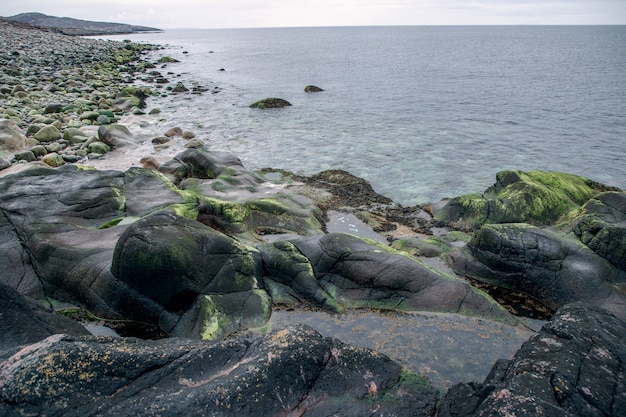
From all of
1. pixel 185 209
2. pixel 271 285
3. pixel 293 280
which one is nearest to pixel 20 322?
pixel 271 285

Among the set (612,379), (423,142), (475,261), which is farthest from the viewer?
(423,142)

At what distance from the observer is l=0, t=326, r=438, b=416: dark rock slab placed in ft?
15.2

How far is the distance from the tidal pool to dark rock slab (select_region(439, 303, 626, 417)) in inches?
83.5

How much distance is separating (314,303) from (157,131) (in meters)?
20.7

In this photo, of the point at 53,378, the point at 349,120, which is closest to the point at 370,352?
the point at 53,378

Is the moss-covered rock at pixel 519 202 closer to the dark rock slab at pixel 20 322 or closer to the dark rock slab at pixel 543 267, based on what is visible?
the dark rock slab at pixel 543 267

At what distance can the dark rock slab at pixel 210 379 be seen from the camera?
4625 mm

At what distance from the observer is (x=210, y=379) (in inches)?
202

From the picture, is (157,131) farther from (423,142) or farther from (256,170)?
(423,142)

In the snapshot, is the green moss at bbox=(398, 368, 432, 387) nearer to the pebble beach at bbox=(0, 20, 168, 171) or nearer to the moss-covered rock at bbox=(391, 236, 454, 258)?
Answer: the moss-covered rock at bbox=(391, 236, 454, 258)

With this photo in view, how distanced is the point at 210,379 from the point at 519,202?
1198 cm

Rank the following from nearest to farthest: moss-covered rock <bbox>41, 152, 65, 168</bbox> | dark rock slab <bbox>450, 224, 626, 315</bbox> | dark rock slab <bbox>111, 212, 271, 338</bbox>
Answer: dark rock slab <bbox>111, 212, 271, 338</bbox> < dark rock slab <bbox>450, 224, 626, 315</bbox> < moss-covered rock <bbox>41, 152, 65, 168</bbox>

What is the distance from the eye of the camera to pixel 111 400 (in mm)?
4746

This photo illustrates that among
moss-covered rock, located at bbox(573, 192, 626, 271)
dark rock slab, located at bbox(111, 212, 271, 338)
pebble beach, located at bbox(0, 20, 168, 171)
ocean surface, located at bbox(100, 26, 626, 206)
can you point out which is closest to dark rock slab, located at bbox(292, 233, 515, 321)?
dark rock slab, located at bbox(111, 212, 271, 338)
